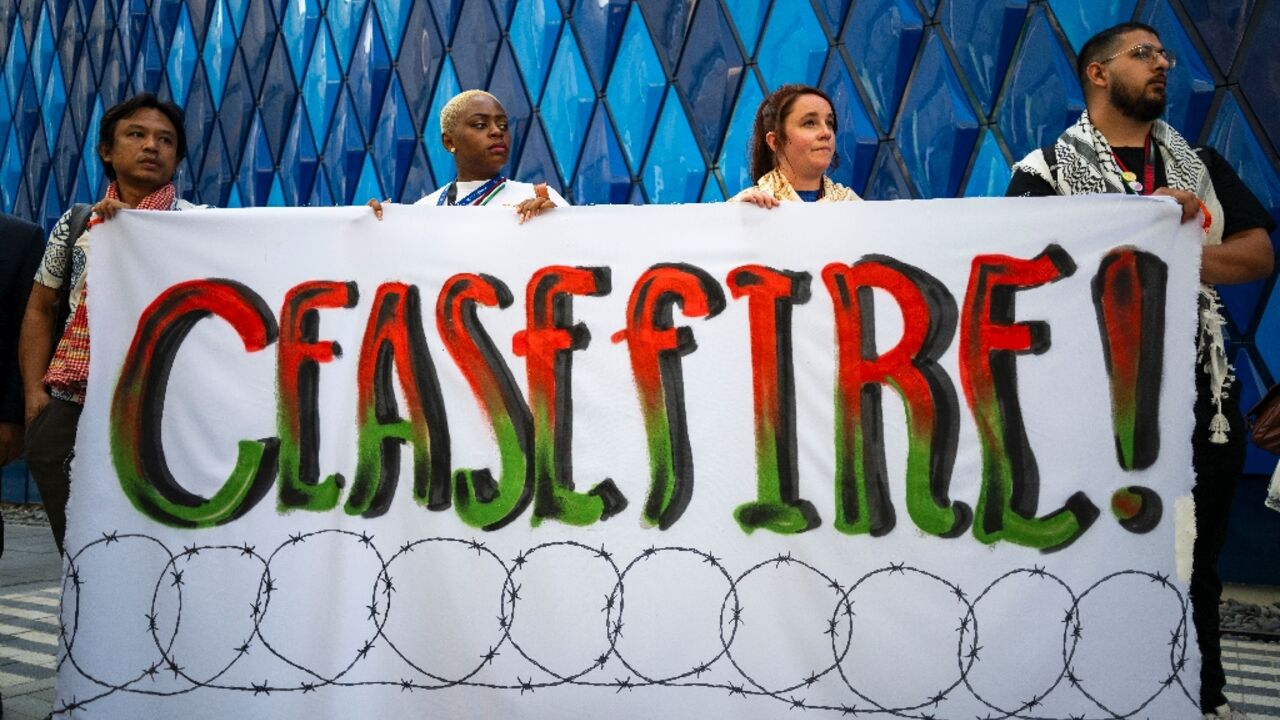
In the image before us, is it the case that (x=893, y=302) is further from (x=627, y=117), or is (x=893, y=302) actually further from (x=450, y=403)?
(x=627, y=117)

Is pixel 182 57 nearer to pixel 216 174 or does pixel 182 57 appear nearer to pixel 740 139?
pixel 216 174

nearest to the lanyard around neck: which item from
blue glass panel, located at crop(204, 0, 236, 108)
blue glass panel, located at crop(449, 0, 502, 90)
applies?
blue glass panel, located at crop(449, 0, 502, 90)

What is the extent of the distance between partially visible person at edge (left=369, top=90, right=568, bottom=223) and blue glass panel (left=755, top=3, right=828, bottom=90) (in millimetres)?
4425

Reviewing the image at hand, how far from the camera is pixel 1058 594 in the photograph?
2441mm

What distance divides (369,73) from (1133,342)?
8.65 metres

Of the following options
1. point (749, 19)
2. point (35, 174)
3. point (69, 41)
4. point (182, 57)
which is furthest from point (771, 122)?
point (35, 174)

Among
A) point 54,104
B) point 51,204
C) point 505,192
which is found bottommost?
point 505,192

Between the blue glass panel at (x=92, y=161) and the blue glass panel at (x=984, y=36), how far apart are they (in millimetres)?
9410

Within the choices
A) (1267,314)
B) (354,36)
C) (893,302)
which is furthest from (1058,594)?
(354,36)

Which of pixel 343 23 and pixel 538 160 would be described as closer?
pixel 538 160

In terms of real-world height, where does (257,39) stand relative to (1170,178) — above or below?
above

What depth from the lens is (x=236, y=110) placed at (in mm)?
10742

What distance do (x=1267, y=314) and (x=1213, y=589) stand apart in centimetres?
442

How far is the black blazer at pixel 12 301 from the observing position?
3168mm
